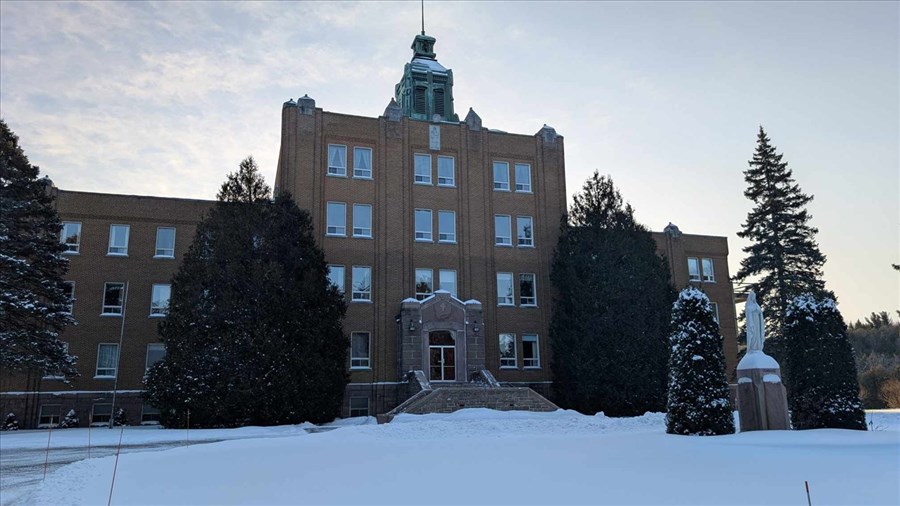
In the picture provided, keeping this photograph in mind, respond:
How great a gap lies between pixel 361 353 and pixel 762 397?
20.3 m

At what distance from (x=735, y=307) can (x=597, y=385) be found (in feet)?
59.8

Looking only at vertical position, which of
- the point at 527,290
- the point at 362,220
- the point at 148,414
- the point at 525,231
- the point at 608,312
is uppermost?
the point at 362,220

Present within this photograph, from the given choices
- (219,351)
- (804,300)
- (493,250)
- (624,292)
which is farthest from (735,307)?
(219,351)

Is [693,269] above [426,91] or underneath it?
underneath

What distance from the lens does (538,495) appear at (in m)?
9.63

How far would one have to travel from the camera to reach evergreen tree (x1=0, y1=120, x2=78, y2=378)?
2367 cm

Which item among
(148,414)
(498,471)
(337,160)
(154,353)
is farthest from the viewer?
(337,160)

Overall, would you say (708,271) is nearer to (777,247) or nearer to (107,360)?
(777,247)

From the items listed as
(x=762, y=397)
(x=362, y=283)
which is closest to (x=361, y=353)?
(x=362, y=283)

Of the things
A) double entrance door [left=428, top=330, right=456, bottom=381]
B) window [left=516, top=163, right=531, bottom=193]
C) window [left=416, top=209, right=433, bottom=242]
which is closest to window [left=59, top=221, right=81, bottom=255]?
window [left=416, top=209, right=433, bottom=242]

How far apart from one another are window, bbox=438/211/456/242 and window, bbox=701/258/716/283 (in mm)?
18695

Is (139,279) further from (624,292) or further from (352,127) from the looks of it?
(624,292)

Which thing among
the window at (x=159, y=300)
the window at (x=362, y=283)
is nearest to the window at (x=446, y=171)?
the window at (x=362, y=283)

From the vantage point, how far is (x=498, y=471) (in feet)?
38.2
